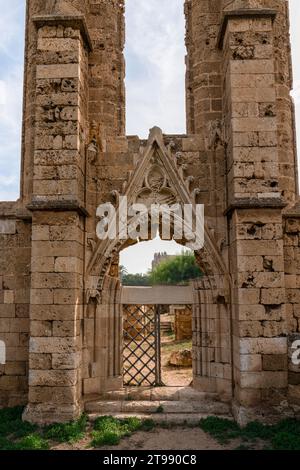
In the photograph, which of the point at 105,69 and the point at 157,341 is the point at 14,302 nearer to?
the point at 157,341

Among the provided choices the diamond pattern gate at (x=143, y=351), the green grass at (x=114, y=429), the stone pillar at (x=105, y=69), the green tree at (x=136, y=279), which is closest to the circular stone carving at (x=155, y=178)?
the stone pillar at (x=105, y=69)

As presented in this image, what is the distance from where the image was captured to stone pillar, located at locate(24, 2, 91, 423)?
539cm

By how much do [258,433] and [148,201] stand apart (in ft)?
12.4

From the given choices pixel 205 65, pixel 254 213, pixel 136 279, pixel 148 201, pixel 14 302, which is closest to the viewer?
pixel 254 213

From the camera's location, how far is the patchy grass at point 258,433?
4543 millimetres

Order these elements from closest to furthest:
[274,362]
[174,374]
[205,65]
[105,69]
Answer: [274,362] → [205,65] → [105,69] → [174,374]

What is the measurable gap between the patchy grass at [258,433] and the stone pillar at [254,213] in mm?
213

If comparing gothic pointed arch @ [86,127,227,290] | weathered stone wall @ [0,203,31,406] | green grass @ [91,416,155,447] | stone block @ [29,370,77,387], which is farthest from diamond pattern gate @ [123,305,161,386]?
weathered stone wall @ [0,203,31,406]

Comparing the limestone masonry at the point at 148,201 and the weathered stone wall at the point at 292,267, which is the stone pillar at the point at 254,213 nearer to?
the limestone masonry at the point at 148,201

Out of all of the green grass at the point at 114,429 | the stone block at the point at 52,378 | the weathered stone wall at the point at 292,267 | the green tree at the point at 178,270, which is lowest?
the green grass at the point at 114,429

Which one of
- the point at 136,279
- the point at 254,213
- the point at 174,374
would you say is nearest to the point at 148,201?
the point at 254,213

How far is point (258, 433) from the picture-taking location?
4.88m

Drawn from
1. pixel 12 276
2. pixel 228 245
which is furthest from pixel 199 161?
pixel 12 276

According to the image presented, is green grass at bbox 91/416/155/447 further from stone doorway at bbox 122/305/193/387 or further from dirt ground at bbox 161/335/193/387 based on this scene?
dirt ground at bbox 161/335/193/387
